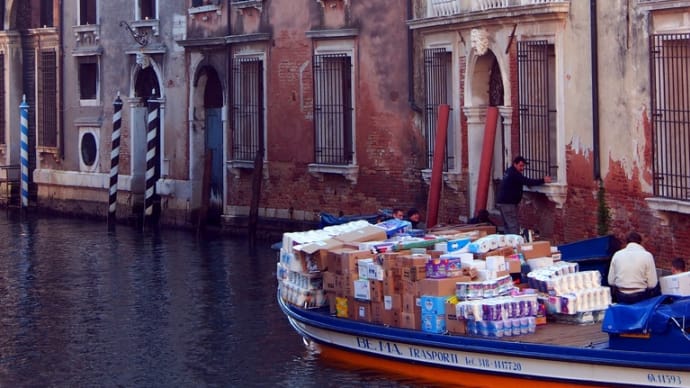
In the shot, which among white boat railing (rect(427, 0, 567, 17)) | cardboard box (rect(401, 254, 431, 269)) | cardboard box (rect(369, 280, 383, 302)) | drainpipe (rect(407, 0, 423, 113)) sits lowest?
cardboard box (rect(369, 280, 383, 302))

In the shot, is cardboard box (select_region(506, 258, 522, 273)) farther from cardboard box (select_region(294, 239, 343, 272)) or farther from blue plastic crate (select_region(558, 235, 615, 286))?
cardboard box (select_region(294, 239, 343, 272))

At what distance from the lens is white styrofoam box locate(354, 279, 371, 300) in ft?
41.9

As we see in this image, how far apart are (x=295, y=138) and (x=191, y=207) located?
3.30 metres

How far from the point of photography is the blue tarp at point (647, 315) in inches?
414

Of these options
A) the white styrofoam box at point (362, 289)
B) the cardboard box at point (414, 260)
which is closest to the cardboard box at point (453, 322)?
the cardboard box at point (414, 260)

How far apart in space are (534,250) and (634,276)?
1085 mm

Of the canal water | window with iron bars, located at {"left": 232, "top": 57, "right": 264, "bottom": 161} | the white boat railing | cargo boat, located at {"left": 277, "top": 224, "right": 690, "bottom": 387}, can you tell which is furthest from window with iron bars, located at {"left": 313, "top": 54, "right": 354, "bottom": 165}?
cargo boat, located at {"left": 277, "top": 224, "right": 690, "bottom": 387}

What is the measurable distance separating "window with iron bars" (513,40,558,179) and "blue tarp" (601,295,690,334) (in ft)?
22.3

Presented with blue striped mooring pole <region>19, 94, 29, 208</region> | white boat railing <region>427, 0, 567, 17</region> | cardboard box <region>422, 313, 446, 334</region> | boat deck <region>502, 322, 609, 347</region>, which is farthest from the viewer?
blue striped mooring pole <region>19, 94, 29, 208</region>

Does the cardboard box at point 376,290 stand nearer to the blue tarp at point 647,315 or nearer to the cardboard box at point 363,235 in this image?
the cardboard box at point 363,235

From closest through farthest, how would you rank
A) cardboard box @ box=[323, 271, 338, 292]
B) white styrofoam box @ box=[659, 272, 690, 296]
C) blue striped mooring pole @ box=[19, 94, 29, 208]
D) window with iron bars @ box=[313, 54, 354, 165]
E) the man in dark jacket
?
white styrofoam box @ box=[659, 272, 690, 296] → cardboard box @ box=[323, 271, 338, 292] → the man in dark jacket → window with iron bars @ box=[313, 54, 354, 165] → blue striped mooring pole @ box=[19, 94, 29, 208]

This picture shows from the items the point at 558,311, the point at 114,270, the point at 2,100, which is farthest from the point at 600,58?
the point at 2,100

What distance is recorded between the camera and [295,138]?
78.8 feet

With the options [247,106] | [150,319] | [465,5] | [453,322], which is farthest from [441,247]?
[247,106]
